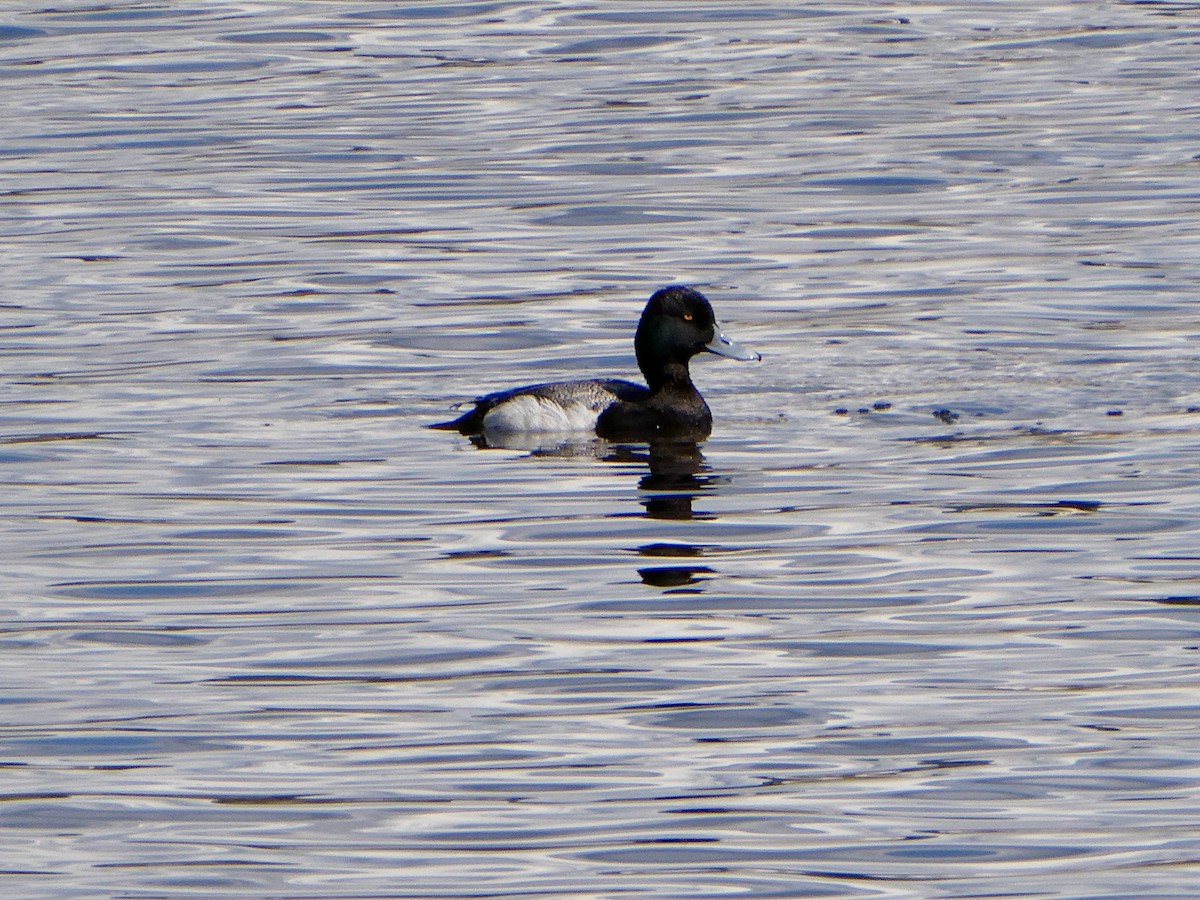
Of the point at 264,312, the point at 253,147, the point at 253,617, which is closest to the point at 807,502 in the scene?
the point at 253,617

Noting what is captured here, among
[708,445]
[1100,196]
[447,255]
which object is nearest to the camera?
[708,445]

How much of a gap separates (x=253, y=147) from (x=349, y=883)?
17551mm

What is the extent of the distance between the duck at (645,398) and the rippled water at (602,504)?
0.22 metres

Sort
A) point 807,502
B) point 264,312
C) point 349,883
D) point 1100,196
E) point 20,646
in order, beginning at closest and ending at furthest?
1. point 349,883
2. point 20,646
3. point 807,502
4. point 264,312
5. point 1100,196

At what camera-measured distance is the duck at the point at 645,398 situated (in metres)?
13.7

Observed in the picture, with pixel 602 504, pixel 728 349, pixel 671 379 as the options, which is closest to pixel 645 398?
pixel 671 379

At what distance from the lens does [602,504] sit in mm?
12281

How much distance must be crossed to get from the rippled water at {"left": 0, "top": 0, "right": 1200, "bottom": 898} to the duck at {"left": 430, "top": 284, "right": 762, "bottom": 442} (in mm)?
221

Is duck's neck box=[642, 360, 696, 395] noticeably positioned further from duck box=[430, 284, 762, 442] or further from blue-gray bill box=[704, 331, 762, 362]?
blue-gray bill box=[704, 331, 762, 362]

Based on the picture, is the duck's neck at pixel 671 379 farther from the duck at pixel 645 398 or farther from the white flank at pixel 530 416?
the white flank at pixel 530 416

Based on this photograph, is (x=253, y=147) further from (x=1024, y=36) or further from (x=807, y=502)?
(x=807, y=502)

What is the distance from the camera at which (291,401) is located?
14609 mm

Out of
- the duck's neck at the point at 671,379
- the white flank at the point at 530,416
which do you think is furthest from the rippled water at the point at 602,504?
the duck's neck at the point at 671,379

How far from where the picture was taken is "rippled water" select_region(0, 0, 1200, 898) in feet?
25.1
